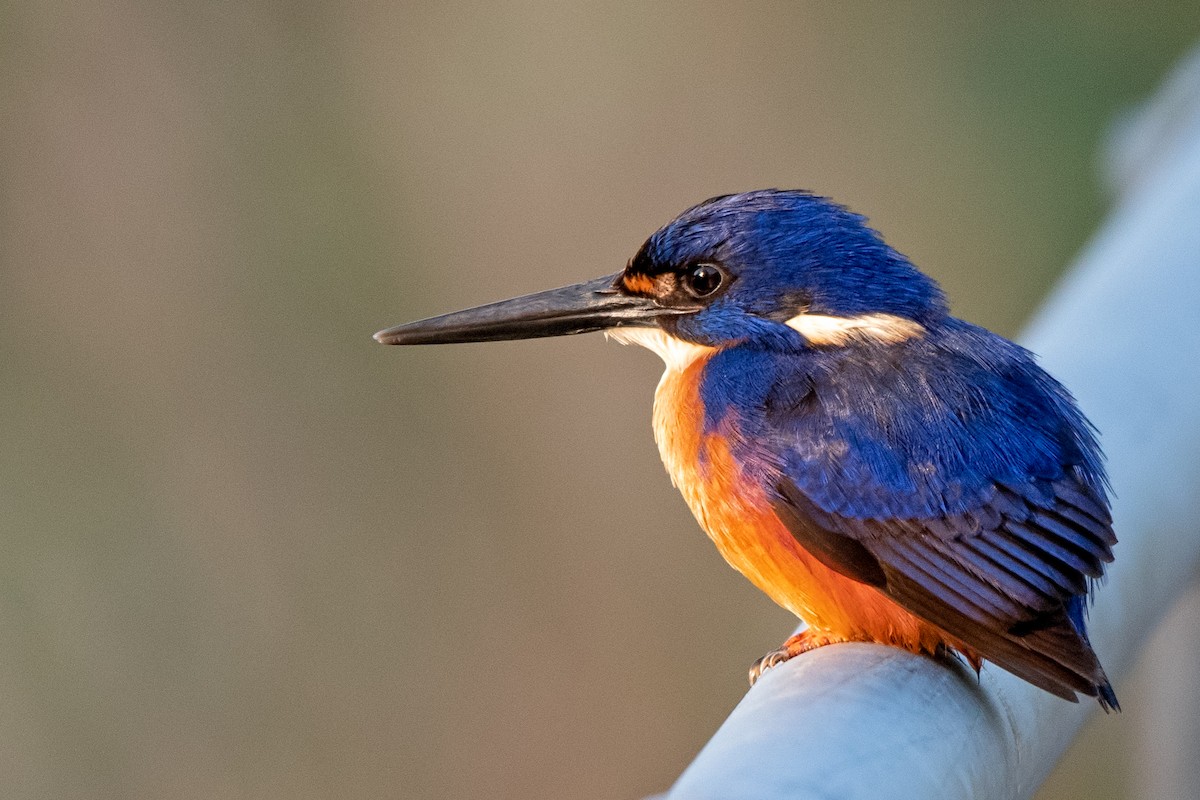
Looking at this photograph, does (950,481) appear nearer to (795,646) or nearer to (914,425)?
(914,425)

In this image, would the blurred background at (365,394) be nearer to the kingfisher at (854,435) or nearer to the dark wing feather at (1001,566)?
the kingfisher at (854,435)

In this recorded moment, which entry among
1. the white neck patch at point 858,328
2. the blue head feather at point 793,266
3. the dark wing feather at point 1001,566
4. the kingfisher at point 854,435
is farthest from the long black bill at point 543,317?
the dark wing feather at point 1001,566

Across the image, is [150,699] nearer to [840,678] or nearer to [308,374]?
[308,374]

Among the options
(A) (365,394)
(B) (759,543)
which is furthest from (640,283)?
(A) (365,394)

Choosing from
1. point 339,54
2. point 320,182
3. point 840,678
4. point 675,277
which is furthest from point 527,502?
point 840,678

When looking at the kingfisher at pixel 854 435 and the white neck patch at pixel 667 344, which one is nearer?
the kingfisher at pixel 854 435
